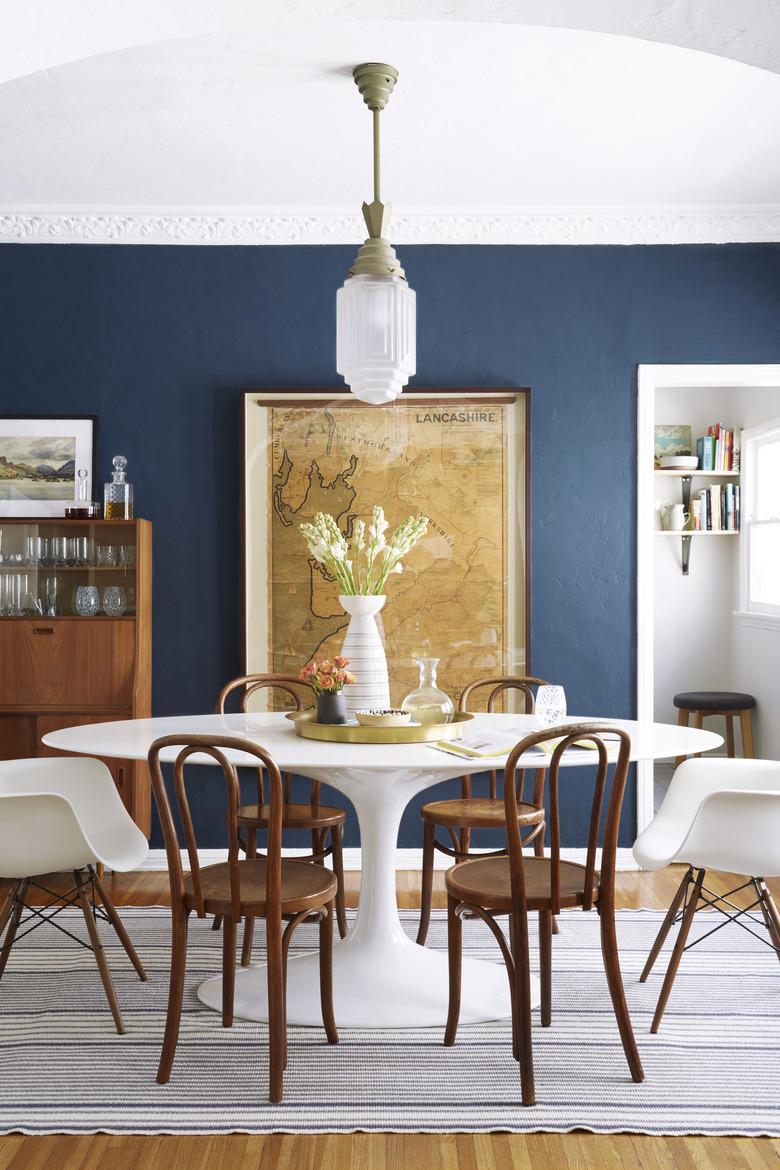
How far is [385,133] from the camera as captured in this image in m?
3.74

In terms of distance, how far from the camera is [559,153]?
396cm

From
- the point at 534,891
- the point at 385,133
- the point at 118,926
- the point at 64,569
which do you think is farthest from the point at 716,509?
the point at 118,926

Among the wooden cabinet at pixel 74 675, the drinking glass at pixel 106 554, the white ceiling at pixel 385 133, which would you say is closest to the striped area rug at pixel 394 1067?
the wooden cabinet at pixel 74 675

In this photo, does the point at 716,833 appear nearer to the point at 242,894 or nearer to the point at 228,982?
the point at 242,894

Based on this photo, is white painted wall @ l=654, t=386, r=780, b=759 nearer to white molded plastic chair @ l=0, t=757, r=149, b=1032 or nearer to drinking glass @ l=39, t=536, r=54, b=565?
drinking glass @ l=39, t=536, r=54, b=565

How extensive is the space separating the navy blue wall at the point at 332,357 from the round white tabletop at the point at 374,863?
1.24 metres

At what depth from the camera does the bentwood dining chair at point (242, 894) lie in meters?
2.50

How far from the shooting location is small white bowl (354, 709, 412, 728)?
121 inches

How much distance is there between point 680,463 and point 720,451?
259 millimetres

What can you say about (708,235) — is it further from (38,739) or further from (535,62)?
(38,739)

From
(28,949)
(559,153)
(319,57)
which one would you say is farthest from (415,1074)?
(559,153)

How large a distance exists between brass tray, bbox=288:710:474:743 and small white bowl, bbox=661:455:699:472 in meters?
3.77

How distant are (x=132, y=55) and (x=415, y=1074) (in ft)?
9.71

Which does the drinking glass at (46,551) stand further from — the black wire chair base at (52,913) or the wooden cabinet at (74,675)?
the black wire chair base at (52,913)
